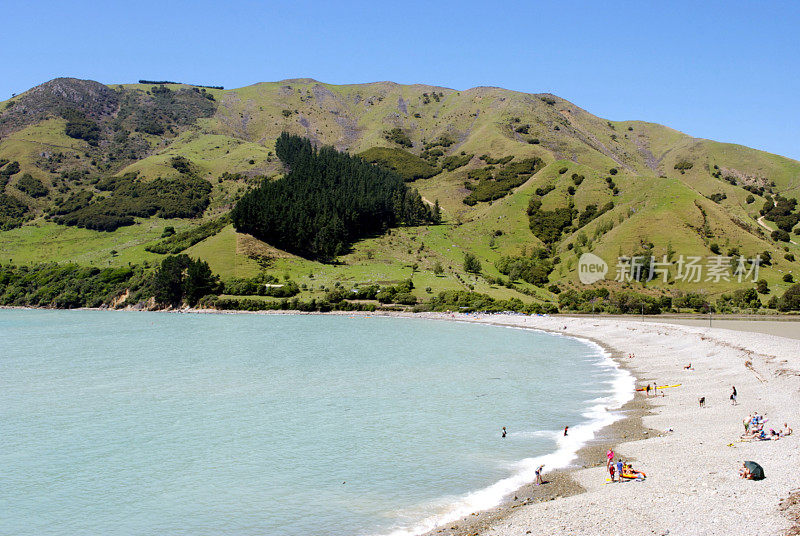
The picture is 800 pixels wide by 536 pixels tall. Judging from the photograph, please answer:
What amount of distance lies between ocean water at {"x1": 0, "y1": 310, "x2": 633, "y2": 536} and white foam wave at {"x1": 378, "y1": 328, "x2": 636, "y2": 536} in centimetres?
11

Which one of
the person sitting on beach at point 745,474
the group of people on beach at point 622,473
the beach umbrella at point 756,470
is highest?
the beach umbrella at point 756,470

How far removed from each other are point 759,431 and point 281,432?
866 inches

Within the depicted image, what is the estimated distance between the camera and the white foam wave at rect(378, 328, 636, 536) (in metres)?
17.9

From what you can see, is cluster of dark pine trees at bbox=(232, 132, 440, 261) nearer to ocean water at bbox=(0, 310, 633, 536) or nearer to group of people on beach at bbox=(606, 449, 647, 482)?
ocean water at bbox=(0, 310, 633, 536)

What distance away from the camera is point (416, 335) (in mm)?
75438

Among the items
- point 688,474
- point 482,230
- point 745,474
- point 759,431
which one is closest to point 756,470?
point 745,474

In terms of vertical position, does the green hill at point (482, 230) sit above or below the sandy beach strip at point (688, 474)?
above

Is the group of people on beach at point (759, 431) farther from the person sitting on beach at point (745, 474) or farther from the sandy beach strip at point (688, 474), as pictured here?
the person sitting on beach at point (745, 474)

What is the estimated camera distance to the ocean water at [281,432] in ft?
64.2

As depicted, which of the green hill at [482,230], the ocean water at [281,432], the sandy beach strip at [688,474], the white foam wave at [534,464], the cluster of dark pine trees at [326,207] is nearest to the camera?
the sandy beach strip at [688,474]

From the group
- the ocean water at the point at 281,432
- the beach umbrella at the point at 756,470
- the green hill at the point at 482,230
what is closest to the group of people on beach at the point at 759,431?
the beach umbrella at the point at 756,470

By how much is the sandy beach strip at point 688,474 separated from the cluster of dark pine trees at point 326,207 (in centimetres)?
9794

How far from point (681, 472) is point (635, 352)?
36995 millimetres

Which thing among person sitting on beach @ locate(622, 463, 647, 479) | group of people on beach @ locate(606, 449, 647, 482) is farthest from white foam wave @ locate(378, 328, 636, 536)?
person sitting on beach @ locate(622, 463, 647, 479)
